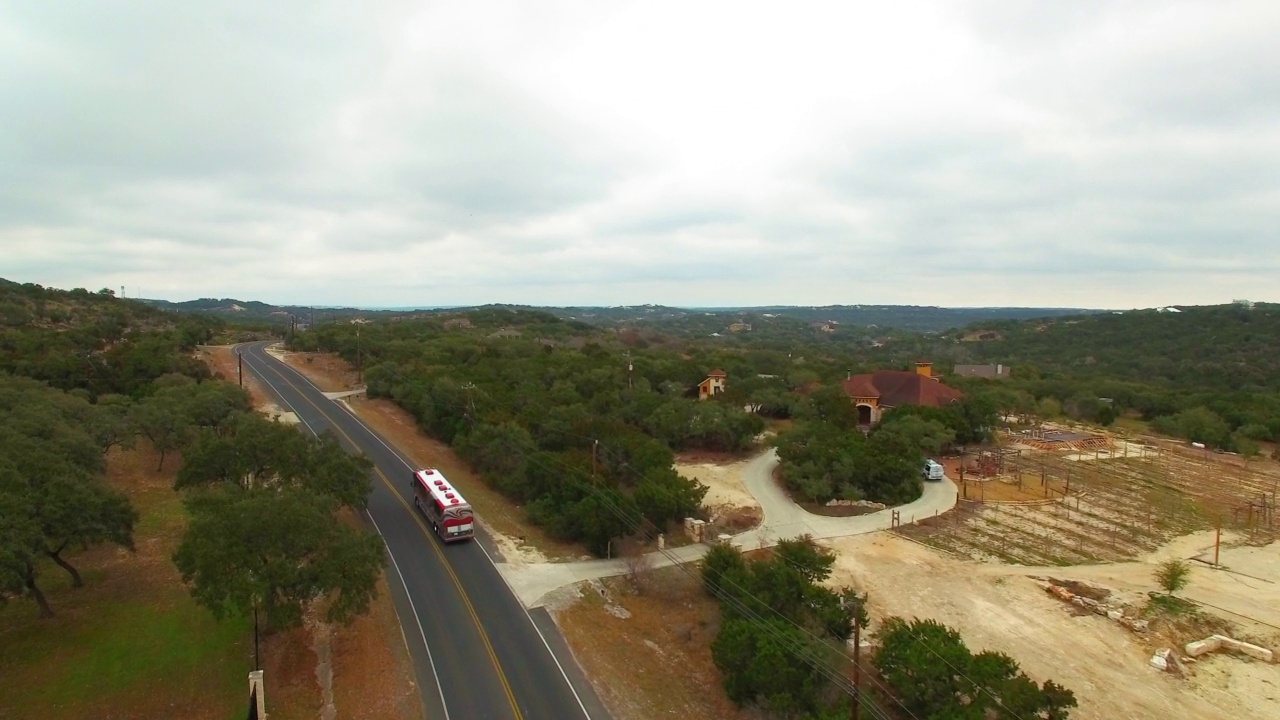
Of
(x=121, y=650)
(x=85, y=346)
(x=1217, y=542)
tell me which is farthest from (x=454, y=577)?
(x=85, y=346)

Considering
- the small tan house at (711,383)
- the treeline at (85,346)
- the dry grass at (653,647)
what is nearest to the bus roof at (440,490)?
the dry grass at (653,647)

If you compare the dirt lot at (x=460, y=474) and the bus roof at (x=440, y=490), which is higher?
the bus roof at (x=440, y=490)

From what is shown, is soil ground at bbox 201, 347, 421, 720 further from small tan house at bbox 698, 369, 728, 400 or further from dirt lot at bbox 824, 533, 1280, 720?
small tan house at bbox 698, 369, 728, 400

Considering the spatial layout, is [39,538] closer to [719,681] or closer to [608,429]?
[719,681]

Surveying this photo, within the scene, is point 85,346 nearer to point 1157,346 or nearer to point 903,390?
point 903,390

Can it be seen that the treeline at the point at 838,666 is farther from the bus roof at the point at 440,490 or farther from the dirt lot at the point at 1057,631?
the bus roof at the point at 440,490
